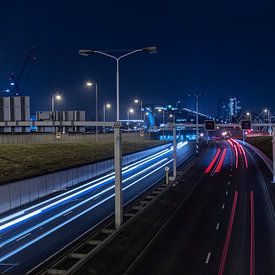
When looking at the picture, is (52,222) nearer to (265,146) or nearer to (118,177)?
(118,177)

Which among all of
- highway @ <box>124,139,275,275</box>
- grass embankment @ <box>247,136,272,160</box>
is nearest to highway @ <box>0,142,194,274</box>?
highway @ <box>124,139,275,275</box>

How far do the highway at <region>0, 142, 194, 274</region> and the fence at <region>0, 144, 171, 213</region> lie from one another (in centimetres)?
130

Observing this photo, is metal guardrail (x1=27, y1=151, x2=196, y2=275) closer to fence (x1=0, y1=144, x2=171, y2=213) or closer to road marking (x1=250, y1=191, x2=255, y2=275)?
road marking (x1=250, y1=191, x2=255, y2=275)

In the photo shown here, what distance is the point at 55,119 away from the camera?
4100 cm

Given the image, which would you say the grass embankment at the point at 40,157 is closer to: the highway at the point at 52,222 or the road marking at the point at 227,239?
the highway at the point at 52,222

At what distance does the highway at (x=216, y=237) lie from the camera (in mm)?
25719

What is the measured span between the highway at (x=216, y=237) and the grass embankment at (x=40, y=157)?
20498 millimetres

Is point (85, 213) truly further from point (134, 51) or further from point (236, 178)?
point (236, 178)

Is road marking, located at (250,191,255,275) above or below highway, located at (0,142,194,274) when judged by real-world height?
below

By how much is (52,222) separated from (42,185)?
12.4m

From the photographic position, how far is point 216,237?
32.4 metres

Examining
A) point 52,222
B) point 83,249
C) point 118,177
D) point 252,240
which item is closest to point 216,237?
point 252,240

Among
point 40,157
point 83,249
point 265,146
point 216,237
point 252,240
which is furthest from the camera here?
point 265,146

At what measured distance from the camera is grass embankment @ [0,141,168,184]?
58.5 meters
